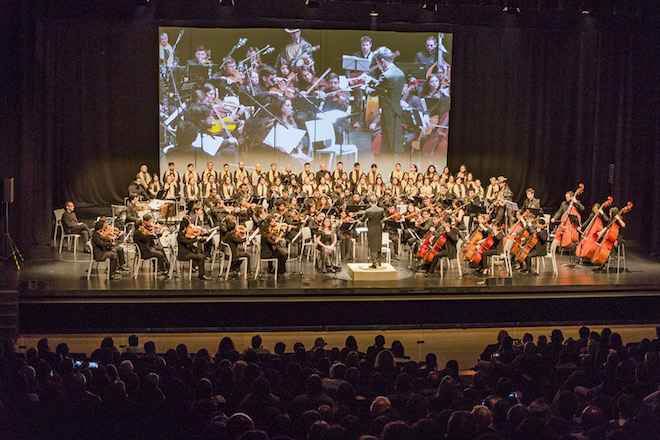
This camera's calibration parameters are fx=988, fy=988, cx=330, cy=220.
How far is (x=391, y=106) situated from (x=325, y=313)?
325 inches

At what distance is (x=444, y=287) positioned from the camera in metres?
14.0

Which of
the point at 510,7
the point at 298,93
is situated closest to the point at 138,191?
the point at 298,93

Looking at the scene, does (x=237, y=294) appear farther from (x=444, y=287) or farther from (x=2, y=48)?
(x=2, y=48)

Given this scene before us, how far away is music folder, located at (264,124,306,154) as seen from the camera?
20609mm

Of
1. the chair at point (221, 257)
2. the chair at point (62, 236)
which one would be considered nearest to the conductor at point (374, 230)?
the chair at point (221, 257)

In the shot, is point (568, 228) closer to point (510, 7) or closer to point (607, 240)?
point (607, 240)

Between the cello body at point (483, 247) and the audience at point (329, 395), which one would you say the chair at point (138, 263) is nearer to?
the audience at point (329, 395)

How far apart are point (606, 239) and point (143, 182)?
27.2 ft

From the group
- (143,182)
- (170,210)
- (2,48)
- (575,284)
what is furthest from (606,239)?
(2,48)

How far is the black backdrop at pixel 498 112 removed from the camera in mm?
18297

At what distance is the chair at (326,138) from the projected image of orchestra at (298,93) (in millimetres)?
21

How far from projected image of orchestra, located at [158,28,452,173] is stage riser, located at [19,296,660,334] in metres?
7.46

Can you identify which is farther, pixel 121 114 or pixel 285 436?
pixel 121 114

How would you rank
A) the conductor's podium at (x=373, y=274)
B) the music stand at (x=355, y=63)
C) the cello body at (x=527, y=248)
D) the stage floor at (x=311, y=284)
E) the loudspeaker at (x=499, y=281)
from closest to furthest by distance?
the stage floor at (x=311, y=284)
the loudspeaker at (x=499, y=281)
the conductor's podium at (x=373, y=274)
the cello body at (x=527, y=248)
the music stand at (x=355, y=63)
